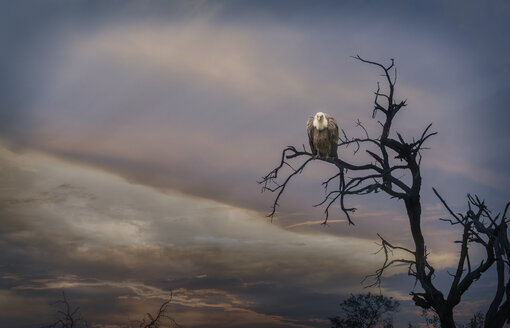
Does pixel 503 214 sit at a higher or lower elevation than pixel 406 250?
higher

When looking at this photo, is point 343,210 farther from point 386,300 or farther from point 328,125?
point 386,300

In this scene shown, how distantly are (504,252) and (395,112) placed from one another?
10.3 feet

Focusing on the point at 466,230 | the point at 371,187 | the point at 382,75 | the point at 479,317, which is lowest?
the point at 479,317

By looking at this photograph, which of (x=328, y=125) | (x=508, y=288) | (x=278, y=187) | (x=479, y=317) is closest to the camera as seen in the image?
(x=508, y=288)

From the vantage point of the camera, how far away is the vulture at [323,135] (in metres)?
12.8

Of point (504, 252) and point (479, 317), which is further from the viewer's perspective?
point (479, 317)

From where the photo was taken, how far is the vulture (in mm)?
12781

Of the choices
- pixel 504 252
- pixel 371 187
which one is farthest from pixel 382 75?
pixel 504 252

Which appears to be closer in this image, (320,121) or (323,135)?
(323,135)

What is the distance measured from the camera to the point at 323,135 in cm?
1280

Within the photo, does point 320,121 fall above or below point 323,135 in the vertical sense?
above

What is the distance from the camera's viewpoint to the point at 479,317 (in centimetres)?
1595

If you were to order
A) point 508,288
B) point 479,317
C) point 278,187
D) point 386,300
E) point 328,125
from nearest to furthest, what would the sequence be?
point 508,288, point 278,187, point 328,125, point 479,317, point 386,300

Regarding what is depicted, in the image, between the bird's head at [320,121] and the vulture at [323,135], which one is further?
the bird's head at [320,121]
